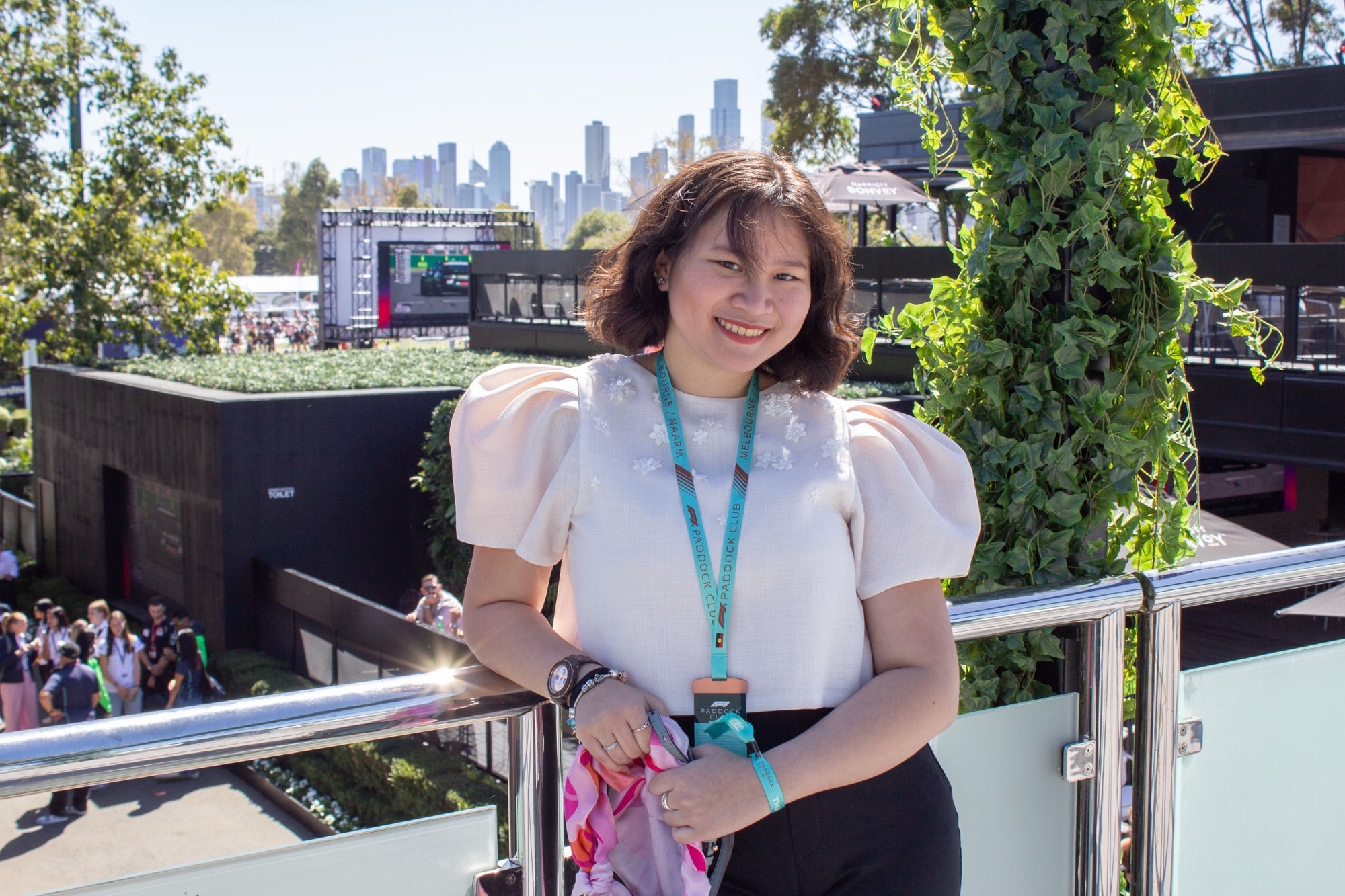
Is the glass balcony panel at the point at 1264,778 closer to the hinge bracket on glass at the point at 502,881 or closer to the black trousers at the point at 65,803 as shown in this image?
the hinge bracket on glass at the point at 502,881

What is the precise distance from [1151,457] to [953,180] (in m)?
19.2

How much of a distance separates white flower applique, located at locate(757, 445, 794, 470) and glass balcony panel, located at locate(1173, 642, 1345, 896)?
1.13 meters

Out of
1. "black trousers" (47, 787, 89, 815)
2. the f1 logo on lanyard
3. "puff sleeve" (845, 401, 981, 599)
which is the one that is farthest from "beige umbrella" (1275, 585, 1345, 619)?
"black trousers" (47, 787, 89, 815)

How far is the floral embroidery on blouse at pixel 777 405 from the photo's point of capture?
1.70m

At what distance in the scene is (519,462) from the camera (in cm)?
160

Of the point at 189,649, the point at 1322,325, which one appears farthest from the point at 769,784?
the point at 189,649

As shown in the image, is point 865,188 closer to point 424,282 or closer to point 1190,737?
point 1190,737

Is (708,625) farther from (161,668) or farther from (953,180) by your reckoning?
(953,180)

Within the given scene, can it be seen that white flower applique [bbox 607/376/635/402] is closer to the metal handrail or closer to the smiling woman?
the smiling woman

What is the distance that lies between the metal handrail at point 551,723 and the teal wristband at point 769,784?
1.11ft

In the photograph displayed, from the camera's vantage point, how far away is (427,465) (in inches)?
560

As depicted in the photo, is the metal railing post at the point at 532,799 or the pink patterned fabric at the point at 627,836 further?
the metal railing post at the point at 532,799

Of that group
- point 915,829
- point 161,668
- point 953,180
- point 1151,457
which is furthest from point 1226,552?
point 953,180

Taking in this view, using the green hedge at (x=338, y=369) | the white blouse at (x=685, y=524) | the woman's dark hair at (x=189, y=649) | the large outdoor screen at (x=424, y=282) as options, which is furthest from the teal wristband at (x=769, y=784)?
the large outdoor screen at (x=424, y=282)
